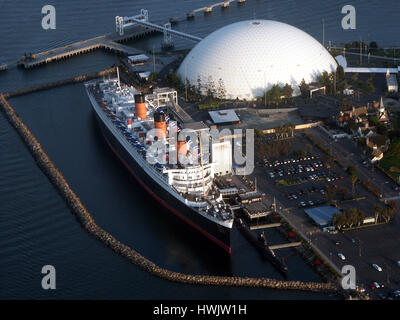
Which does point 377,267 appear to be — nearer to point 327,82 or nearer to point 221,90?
point 221,90

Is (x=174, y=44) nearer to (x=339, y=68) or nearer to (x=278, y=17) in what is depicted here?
(x=278, y=17)

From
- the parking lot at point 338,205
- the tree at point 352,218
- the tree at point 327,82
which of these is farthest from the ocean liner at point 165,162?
the tree at point 327,82

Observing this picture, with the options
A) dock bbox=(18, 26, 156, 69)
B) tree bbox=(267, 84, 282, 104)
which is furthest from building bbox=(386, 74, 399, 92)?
dock bbox=(18, 26, 156, 69)

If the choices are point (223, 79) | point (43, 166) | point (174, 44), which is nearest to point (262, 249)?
point (43, 166)

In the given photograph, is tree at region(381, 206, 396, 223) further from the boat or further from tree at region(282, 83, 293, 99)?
tree at region(282, 83, 293, 99)

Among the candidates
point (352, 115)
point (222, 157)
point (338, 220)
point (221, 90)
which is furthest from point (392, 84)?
point (338, 220)
